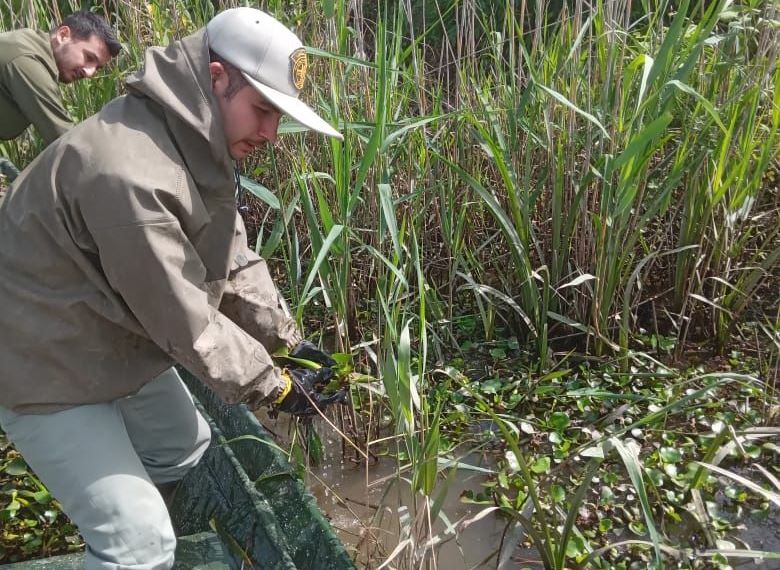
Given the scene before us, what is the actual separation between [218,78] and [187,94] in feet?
0.24

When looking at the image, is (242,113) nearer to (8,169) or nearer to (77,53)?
(77,53)

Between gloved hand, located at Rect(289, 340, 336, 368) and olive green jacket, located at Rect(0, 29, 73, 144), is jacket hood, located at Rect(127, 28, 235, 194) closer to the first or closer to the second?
gloved hand, located at Rect(289, 340, 336, 368)

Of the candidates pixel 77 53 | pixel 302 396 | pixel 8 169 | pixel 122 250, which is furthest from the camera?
pixel 8 169

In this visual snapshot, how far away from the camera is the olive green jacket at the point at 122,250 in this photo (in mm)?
1366

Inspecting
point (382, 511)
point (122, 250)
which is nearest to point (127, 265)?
point (122, 250)

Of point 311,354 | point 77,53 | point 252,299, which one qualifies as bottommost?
point 311,354

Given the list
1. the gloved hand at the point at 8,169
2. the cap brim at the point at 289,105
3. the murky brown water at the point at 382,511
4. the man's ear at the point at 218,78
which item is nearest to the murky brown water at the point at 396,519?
the murky brown water at the point at 382,511

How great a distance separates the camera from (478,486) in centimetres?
238

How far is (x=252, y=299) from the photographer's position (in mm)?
1879

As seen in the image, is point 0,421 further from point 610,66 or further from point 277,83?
point 610,66

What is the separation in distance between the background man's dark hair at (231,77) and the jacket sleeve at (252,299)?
1.32 feet

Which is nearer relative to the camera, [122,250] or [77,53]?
[122,250]

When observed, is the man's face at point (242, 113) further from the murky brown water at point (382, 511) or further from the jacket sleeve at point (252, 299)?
the murky brown water at point (382, 511)

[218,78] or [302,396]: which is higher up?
[218,78]
